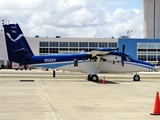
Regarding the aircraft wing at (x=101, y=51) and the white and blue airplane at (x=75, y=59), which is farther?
the white and blue airplane at (x=75, y=59)

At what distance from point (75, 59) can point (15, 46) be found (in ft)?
18.1

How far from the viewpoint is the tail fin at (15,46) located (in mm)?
33531

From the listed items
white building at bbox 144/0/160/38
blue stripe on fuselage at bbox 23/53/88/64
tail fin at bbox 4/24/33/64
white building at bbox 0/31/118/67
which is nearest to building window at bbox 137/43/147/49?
white building at bbox 0/31/118/67

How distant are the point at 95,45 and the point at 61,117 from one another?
312 feet

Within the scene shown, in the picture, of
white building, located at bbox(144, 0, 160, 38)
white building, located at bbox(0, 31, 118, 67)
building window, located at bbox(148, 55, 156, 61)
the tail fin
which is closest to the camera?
the tail fin

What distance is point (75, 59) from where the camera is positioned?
114 feet

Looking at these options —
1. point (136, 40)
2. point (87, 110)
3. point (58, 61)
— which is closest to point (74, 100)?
point (87, 110)

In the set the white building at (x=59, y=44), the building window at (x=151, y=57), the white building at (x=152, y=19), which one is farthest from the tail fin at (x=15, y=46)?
the white building at (x=152, y=19)

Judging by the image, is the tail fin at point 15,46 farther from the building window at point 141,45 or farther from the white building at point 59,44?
the building window at point 141,45

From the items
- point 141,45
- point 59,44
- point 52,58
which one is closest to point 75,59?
point 52,58

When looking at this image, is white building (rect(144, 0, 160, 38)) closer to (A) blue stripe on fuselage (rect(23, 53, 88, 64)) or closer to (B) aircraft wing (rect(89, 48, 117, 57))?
(A) blue stripe on fuselage (rect(23, 53, 88, 64))

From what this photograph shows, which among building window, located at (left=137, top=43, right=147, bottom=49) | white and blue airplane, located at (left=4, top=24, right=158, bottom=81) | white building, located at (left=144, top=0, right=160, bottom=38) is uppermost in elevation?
white building, located at (left=144, top=0, right=160, bottom=38)

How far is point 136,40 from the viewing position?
103375 millimetres

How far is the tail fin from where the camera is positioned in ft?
110
